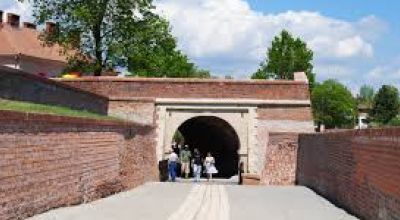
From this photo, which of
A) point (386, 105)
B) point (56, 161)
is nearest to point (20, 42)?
point (386, 105)

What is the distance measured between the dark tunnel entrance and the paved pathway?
2404 centimetres

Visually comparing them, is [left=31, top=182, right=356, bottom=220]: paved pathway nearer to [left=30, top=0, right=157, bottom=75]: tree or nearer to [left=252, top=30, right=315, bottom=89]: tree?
[left=30, top=0, right=157, bottom=75]: tree

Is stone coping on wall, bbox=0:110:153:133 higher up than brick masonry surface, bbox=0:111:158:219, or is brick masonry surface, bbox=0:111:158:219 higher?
stone coping on wall, bbox=0:110:153:133

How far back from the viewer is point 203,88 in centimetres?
3550

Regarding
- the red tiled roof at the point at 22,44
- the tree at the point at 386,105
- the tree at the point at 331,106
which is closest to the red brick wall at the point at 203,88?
the red tiled roof at the point at 22,44

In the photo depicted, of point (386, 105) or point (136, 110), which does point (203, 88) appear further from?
point (386, 105)

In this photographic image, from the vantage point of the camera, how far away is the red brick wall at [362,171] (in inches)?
451

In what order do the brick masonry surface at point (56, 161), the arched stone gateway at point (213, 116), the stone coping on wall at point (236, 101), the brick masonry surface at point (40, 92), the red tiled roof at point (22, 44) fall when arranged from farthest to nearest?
the red tiled roof at point (22, 44)
the arched stone gateway at point (213, 116)
the stone coping on wall at point (236, 101)
the brick masonry surface at point (40, 92)
the brick masonry surface at point (56, 161)

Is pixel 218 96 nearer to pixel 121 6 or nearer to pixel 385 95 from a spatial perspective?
pixel 121 6

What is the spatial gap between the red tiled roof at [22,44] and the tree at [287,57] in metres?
17.2

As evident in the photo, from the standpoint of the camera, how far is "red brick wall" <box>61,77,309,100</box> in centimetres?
3516

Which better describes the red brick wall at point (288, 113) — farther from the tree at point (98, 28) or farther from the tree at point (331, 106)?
the tree at point (331, 106)

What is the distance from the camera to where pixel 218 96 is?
116ft

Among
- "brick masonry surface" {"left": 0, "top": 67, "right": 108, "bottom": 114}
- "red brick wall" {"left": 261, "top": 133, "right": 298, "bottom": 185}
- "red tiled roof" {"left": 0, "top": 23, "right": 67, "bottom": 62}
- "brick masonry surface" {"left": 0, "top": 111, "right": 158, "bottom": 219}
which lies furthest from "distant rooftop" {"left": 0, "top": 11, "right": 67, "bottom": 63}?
"brick masonry surface" {"left": 0, "top": 111, "right": 158, "bottom": 219}
